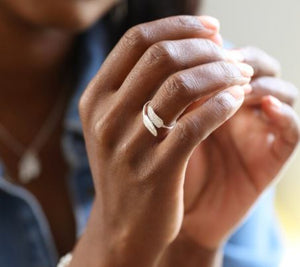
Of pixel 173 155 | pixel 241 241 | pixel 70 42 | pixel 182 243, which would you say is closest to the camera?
pixel 173 155

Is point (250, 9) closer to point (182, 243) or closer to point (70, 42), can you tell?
point (70, 42)

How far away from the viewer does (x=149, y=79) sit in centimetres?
46

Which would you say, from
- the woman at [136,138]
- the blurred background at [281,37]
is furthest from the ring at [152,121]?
the blurred background at [281,37]

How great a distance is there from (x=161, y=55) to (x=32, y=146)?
1.67ft

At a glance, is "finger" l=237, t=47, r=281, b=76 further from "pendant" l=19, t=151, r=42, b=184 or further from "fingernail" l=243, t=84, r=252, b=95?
"pendant" l=19, t=151, r=42, b=184

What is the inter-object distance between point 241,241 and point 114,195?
0.39 metres

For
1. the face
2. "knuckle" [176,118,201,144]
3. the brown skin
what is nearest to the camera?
"knuckle" [176,118,201,144]

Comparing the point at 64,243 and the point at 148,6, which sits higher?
the point at 148,6

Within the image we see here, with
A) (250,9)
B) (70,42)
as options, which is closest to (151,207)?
(70,42)

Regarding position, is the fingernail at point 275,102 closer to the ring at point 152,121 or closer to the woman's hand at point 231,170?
the woman's hand at point 231,170

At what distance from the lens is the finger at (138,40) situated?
49 cm

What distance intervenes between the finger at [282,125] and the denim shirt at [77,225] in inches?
8.2

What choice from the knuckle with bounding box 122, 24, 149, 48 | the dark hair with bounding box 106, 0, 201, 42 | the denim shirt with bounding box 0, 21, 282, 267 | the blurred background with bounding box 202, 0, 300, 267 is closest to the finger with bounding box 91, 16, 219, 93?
the knuckle with bounding box 122, 24, 149, 48

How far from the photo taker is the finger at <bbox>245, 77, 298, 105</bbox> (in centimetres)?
59
